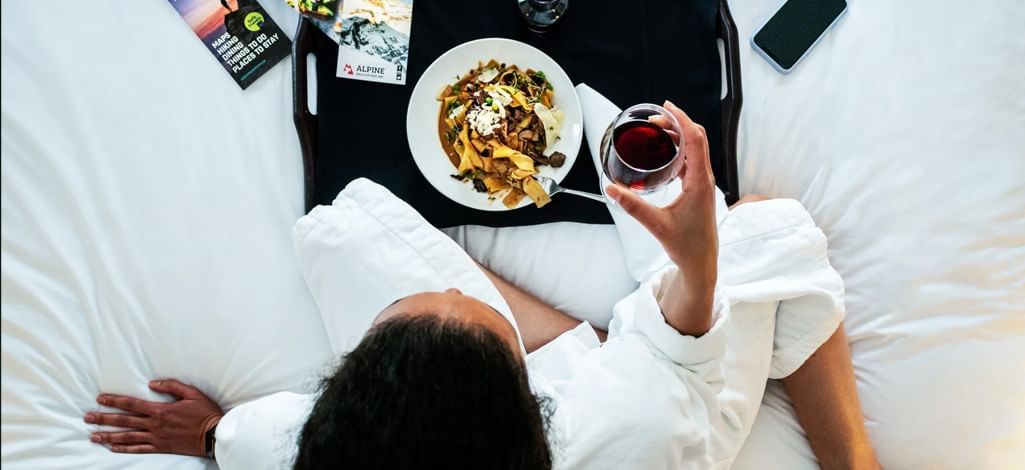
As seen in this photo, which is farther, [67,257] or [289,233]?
[289,233]

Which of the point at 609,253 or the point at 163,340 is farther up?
the point at 163,340

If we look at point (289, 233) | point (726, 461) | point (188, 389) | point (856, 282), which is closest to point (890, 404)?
point (856, 282)

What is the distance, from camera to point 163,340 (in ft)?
3.74

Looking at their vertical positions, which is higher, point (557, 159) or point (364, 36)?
point (364, 36)

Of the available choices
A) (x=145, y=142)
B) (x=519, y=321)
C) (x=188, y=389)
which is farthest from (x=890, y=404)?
(x=145, y=142)

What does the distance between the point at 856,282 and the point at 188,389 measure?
1.13 meters

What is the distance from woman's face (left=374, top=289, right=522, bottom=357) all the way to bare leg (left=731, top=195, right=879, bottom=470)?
0.55 meters

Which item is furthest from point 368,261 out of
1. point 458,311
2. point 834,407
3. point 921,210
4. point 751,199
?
point 921,210

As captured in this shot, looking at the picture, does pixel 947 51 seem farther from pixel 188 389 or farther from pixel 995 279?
pixel 188 389

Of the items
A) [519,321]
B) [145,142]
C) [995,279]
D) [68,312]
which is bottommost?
[995,279]

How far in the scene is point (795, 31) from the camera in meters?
1.26

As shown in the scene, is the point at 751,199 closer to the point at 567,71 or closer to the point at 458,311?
the point at 567,71

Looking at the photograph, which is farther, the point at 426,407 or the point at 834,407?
the point at 834,407

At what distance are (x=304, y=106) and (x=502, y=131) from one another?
1.18 feet
